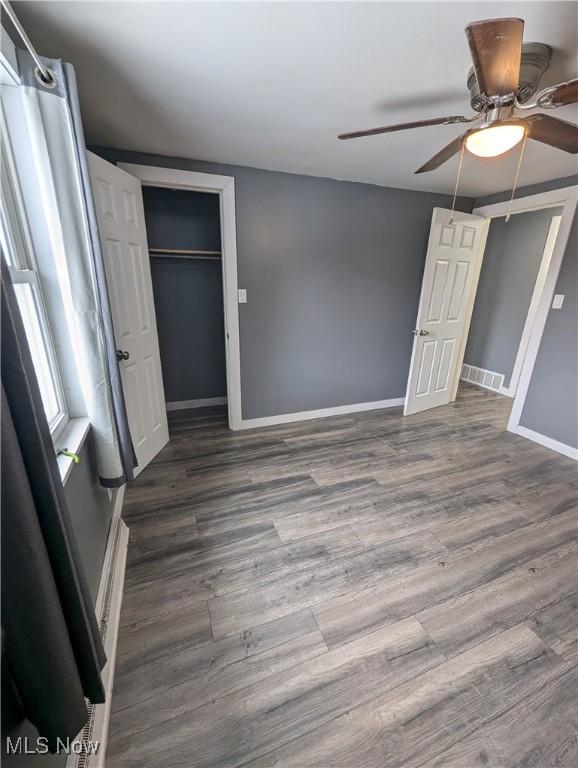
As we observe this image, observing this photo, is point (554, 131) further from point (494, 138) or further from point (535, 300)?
point (535, 300)

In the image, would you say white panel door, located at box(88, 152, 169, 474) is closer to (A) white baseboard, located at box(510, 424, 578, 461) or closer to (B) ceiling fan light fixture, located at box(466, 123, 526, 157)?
(B) ceiling fan light fixture, located at box(466, 123, 526, 157)

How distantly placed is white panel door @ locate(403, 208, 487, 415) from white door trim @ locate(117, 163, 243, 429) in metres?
1.84

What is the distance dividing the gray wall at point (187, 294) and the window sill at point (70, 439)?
2041mm

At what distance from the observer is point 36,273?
1.18 metres

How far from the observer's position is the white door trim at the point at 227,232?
2.20 meters

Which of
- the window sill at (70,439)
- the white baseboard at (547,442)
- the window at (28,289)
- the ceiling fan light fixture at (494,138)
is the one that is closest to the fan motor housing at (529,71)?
the ceiling fan light fixture at (494,138)

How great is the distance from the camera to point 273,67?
1270 millimetres

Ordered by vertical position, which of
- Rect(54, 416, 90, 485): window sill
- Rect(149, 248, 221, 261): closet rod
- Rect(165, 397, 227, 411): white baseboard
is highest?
Rect(149, 248, 221, 261): closet rod

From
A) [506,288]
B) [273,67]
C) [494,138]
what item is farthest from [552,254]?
[273,67]

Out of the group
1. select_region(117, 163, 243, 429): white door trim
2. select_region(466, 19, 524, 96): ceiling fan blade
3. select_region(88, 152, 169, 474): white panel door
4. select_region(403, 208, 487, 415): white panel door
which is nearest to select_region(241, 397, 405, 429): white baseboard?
select_region(117, 163, 243, 429): white door trim

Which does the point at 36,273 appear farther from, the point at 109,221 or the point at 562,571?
the point at 562,571

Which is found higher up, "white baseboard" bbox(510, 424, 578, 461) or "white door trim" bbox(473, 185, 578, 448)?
"white door trim" bbox(473, 185, 578, 448)

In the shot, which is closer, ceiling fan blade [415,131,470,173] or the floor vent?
ceiling fan blade [415,131,470,173]

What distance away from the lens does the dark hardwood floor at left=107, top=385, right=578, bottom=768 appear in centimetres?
99
